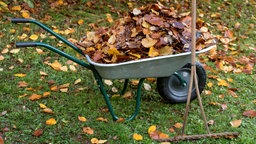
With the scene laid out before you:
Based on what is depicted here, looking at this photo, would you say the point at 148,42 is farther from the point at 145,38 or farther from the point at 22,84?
the point at 22,84

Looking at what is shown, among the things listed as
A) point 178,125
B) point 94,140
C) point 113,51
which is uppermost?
point 113,51

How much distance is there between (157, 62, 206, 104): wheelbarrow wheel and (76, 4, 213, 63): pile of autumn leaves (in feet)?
1.18

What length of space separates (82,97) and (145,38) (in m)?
0.93

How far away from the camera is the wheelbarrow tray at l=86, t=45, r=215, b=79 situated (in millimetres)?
2906

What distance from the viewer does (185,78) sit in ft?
11.7

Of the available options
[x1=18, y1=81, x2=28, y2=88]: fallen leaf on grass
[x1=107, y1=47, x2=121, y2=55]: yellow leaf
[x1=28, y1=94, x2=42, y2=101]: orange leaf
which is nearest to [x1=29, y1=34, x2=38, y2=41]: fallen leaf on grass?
[x1=18, y1=81, x2=28, y2=88]: fallen leaf on grass

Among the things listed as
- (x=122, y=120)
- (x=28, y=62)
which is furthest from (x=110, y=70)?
(x=28, y=62)

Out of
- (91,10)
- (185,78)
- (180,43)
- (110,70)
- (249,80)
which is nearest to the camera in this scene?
(110,70)

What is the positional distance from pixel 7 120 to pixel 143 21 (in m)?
1.39

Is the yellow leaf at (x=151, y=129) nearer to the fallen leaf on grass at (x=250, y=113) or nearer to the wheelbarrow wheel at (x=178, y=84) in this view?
the wheelbarrow wheel at (x=178, y=84)

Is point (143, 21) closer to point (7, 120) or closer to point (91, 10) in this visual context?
point (7, 120)

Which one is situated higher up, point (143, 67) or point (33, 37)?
point (33, 37)

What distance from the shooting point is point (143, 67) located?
2.97 metres

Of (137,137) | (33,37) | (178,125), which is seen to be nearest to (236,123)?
(178,125)
